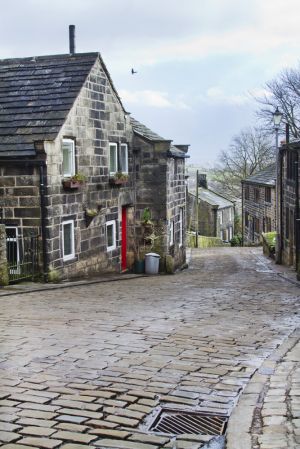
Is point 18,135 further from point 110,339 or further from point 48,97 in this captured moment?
point 110,339

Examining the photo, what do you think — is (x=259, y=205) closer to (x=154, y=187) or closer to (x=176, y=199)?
(x=176, y=199)

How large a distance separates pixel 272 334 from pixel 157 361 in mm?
2612

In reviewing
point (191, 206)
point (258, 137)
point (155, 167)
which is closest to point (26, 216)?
point (155, 167)

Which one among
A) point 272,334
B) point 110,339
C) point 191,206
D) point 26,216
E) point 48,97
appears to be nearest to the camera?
point 110,339

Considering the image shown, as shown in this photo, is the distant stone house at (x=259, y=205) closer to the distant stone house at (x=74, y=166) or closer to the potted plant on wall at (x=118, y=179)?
the distant stone house at (x=74, y=166)

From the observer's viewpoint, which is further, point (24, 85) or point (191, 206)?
point (191, 206)

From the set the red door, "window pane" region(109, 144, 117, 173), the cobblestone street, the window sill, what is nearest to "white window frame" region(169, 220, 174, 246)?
the red door

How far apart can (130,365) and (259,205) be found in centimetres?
3876

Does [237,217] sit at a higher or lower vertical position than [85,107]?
lower

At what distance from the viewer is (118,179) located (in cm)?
1991

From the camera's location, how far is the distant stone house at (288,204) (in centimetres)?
2252

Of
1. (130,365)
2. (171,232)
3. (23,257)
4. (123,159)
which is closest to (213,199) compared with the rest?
(171,232)

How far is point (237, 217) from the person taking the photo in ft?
223

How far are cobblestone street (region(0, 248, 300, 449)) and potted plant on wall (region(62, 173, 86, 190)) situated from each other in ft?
13.0
